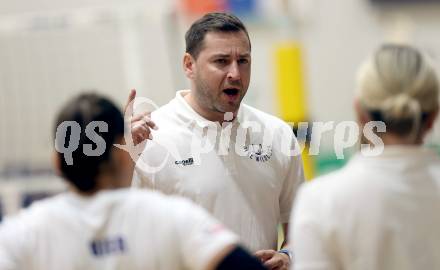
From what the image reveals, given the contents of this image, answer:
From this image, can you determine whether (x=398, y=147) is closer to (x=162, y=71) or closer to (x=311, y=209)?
(x=311, y=209)

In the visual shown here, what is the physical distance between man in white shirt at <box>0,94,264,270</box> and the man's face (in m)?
1.36

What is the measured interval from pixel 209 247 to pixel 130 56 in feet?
24.7

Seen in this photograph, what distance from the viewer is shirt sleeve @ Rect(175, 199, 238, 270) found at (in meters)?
2.65

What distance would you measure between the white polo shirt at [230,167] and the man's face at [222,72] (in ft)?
0.34

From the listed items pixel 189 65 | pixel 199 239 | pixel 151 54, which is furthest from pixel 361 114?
pixel 151 54

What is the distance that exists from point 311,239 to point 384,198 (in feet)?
0.81

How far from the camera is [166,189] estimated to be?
13.3ft

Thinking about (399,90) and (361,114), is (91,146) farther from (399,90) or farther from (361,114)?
(399,90)

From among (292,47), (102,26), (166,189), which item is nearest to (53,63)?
(102,26)

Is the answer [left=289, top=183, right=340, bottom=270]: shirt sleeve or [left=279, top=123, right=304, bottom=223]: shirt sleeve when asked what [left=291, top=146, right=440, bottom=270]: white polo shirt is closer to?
[left=289, top=183, right=340, bottom=270]: shirt sleeve

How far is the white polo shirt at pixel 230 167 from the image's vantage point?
4.04 metres

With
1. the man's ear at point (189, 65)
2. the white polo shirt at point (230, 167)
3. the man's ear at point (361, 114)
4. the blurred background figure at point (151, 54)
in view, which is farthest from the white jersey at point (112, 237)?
the blurred background figure at point (151, 54)

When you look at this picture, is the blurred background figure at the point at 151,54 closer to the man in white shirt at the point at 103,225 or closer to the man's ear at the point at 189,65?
the man's ear at the point at 189,65

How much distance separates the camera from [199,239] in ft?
8.72
